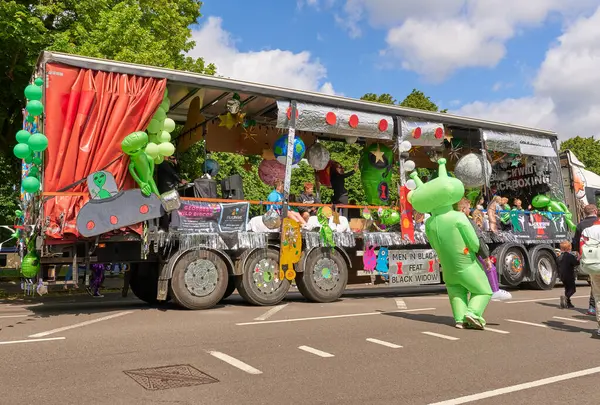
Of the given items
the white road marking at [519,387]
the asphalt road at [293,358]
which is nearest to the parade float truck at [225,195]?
the asphalt road at [293,358]

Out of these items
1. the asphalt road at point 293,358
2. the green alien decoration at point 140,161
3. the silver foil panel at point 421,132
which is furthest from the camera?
the silver foil panel at point 421,132

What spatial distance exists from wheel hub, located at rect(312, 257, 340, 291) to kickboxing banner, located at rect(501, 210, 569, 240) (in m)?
5.20

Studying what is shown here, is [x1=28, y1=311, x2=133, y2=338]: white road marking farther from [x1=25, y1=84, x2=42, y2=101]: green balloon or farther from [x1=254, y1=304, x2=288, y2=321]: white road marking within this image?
[x1=25, y1=84, x2=42, y2=101]: green balloon

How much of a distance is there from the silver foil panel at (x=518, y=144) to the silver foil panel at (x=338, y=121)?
296cm

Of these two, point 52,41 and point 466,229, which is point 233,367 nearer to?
point 466,229

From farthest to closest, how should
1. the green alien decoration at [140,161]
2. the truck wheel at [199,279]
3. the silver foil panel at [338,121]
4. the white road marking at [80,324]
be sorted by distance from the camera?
the silver foil panel at [338,121] < the truck wheel at [199,279] < the green alien decoration at [140,161] < the white road marking at [80,324]

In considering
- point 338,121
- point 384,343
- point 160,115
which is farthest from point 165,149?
point 384,343

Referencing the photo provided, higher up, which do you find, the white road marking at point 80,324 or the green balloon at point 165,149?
the green balloon at point 165,149

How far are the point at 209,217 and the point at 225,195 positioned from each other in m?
1.18

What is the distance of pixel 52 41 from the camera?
1347cm

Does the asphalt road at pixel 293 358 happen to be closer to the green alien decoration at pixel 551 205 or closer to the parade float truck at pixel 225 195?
the parade float truck at pixel 225 195

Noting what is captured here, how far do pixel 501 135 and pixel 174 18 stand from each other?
11989mm

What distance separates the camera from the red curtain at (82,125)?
7.79m

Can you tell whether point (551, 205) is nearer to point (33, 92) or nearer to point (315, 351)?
point (315, 351)
